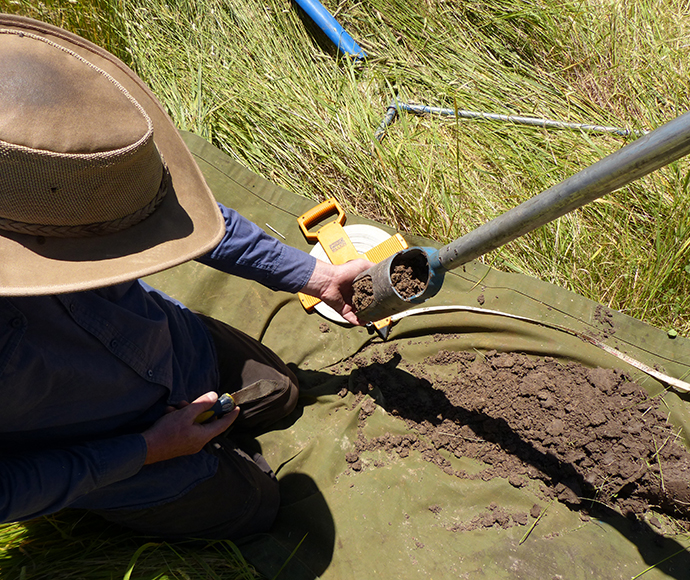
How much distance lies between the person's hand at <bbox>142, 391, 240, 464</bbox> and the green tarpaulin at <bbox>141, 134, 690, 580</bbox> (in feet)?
1.59

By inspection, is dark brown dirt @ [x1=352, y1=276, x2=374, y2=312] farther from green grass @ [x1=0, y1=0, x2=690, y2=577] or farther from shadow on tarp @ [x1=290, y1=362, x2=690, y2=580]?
green grass @ [x1=0, y1=0, x2=690, y2=577]

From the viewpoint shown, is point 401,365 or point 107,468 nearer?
point 107,468

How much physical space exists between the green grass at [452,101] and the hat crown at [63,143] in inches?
64.7

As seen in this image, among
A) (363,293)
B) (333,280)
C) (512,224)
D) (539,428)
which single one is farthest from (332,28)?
(539,428)

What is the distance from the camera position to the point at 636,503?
169 cm

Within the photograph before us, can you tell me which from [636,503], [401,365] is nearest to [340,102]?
[401,365]

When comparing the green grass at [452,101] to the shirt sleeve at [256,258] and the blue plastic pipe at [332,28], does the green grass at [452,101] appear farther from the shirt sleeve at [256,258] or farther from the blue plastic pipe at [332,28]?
the shirt sleeve at [256,258]

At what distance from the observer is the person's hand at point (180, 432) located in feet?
4.50

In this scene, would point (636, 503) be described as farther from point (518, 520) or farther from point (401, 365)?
point (401, 365)

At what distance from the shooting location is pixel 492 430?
1.84 meters

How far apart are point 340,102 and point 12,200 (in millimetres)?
2257

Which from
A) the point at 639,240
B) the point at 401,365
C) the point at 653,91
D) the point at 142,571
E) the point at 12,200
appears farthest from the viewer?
the point at 653,91

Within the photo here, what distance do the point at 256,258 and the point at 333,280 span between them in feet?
1.00

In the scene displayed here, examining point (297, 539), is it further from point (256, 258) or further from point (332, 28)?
point (332, 28)
